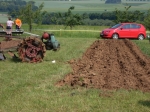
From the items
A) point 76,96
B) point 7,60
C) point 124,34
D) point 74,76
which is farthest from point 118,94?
point 124,34

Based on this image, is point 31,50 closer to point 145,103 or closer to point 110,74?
point 110,74

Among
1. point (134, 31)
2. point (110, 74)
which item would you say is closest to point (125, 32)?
point (134, 31)

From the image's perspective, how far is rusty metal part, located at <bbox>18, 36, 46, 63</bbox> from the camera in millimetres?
13297

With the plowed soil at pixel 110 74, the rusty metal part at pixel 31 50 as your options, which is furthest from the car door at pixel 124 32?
the rusty metal part at pixel 31 50

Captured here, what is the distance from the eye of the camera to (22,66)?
12.3 m

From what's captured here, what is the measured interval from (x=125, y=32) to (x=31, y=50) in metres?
16.1

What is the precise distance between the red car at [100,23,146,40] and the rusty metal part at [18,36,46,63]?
1502 centimetres

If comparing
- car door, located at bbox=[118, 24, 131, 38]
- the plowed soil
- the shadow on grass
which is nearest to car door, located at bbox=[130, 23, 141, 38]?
car door, located at bbox=[118, 24, 131, 38]

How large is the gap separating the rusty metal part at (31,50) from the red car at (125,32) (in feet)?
49.3

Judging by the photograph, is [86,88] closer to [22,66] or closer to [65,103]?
[65,103]

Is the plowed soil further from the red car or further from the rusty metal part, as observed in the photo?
the red car

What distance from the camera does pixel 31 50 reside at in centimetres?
1348

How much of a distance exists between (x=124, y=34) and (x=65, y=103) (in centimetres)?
2112

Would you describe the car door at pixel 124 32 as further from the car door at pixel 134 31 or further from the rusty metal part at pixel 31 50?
the rusty metal part at pixel 31 50
